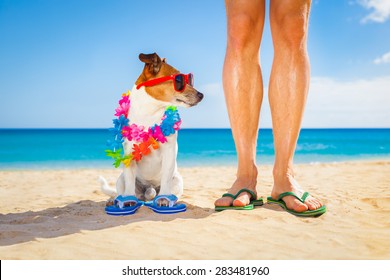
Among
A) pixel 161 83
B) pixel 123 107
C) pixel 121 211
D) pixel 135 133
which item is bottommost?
pixel 121 211

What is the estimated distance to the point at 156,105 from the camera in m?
2.83

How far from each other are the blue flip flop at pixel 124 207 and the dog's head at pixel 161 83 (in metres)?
0.81

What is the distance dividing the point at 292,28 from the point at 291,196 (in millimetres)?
1206

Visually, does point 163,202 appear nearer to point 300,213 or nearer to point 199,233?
point 199,233

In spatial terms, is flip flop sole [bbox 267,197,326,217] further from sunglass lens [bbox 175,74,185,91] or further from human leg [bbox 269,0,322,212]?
sunglass lens [bbox 175,74,185,91]

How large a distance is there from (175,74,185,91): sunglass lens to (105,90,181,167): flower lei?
21cm

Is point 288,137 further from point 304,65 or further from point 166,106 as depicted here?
point 166,106

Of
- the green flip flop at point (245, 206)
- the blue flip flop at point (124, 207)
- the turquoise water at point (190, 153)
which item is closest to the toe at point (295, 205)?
the green flip flop at point (245, 206)

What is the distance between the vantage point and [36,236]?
7.09 feet

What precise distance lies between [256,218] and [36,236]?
4.58 feet

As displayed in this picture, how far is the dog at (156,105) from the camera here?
277cm

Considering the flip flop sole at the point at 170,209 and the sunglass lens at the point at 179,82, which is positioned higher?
the sunglass lens at the point at 179,82

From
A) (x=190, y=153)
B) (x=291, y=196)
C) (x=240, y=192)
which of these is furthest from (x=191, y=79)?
(x=190, y=153)

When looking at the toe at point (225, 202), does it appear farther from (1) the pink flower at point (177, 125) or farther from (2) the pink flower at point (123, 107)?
(2) the pink flower at point (123, 107)
